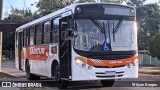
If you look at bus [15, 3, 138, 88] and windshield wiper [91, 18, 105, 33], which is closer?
bus [15, 3, 138, 88]

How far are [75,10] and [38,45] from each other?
534 cm

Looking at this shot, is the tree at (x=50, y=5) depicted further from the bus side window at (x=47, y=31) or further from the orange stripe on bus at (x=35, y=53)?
the bus side window at (x=47, y=31)

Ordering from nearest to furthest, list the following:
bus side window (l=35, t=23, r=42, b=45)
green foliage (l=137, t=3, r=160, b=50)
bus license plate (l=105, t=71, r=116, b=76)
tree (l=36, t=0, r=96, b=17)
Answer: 1. bus license plate (l=105, t=71, r=116, b=76)
2. bus side window (l=35, t=23, r=42, b=45)
3. green foliage (l=137, t=3, r=160, b=50)
4. tree (l=36, t=0, r=96, b=17)

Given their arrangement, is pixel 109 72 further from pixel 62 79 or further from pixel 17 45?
pixel 17 45

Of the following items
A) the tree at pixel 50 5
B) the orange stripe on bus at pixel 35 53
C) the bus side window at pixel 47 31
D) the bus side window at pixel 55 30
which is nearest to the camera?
the bus side window at pixel 55 30

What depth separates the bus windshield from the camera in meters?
14.5

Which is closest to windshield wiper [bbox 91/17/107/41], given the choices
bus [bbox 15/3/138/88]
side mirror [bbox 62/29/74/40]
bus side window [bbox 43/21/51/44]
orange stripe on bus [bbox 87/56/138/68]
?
bus [bbox 15/3/138/88]

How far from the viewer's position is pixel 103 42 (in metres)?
14.6

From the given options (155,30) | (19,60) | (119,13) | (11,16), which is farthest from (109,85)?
(11,16)

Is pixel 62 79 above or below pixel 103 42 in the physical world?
below

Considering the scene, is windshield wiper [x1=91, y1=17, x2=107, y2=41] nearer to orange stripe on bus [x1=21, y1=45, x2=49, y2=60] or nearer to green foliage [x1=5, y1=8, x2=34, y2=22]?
orange stripe on bus [x1=21, y1=45, x2=49, y2=60]

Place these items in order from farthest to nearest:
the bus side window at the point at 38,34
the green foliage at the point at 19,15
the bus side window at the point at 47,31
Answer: the green foliage at the point at 19,15 → the bus side window at the point at 38,34 → the bus side window at the point at 47,31

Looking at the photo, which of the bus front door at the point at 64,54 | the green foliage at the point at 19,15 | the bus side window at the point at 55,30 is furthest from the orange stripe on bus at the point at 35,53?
the green foliage at the point at 19,15

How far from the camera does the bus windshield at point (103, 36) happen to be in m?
14.5
